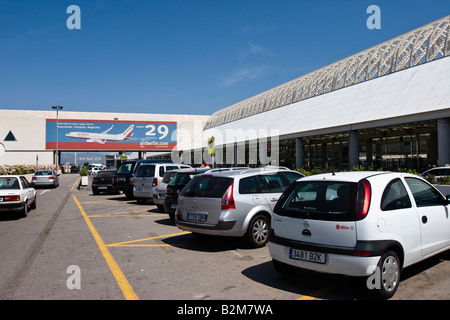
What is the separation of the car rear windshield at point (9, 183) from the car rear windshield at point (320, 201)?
10.2 meters

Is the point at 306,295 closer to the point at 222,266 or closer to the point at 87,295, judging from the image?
the point at 222,266

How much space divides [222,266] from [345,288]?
2063mm

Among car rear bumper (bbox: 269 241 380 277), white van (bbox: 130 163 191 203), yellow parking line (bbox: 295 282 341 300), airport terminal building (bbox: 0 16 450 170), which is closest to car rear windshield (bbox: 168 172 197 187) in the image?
white van (bbox: 130 163 191 203)

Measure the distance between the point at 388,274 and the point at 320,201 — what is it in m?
1.22

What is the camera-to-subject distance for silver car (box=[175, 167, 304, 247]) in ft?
23.3

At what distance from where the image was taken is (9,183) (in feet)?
40.0

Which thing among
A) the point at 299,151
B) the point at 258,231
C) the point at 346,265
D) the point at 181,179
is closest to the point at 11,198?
the point at 181,179

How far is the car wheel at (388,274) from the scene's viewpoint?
441cm

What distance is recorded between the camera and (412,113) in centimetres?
1769

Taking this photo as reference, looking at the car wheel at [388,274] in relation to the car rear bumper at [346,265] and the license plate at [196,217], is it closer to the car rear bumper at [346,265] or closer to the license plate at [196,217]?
the car rear bumper at [346,265]

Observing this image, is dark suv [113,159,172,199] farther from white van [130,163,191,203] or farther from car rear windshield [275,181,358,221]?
car rear windshield [275,181,358,221]

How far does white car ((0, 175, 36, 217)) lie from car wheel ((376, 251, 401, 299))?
10.9m

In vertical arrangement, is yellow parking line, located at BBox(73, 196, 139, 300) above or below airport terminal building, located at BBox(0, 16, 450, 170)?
below
